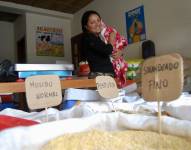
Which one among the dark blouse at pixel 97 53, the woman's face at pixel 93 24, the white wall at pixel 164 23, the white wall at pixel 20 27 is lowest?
the dark blouse at pixel 97 53

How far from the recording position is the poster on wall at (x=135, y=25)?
2994 millimetres

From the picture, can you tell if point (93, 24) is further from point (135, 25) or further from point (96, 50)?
point (135, 25)

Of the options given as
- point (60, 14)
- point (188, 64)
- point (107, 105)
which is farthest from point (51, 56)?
point (107, 105)

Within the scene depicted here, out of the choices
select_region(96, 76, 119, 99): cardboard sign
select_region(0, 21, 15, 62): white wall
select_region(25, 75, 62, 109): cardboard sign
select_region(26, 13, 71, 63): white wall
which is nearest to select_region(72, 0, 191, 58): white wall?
select_region(26, 13, 71, 63): white wall

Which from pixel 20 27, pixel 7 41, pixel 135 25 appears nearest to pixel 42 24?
pixel 20 27

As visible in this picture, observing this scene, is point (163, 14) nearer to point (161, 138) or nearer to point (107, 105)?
point (107, 105)

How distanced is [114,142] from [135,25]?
2.88 m

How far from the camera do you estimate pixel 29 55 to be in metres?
4.23

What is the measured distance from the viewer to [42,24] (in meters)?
4.35

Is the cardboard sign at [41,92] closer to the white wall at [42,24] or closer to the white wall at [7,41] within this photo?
the white wall at [42,24]

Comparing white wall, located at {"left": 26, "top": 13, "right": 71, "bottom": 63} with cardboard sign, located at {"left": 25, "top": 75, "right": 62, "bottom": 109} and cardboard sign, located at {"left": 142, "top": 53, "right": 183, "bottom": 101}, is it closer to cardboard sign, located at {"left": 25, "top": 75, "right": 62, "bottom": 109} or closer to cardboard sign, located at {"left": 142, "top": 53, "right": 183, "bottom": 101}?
cardboard sign, located at {"left": 25, "top": 75, "right": 62, "bottom": 109}

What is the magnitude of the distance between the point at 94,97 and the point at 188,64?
1.44 metres

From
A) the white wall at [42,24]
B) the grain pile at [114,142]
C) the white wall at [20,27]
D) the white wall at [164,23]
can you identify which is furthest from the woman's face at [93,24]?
the white wall at [20,27]

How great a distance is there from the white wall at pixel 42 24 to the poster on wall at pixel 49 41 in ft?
0.18
